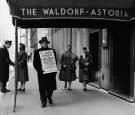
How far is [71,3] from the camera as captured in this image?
840 centimetres

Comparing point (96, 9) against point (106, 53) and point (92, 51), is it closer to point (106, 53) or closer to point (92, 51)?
point (106, 53)

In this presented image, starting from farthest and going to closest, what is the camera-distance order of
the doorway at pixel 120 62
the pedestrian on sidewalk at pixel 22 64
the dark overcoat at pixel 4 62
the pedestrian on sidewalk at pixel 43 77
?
1. the pedestrian on sidewalk at pixel 22 64
2. the dark overcoat at pixel 4 62
3. the doorway at pixel 120 62
4. the pedestrian on sidewalk at pixel 43 77

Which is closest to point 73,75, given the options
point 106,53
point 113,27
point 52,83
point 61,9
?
point 106,53

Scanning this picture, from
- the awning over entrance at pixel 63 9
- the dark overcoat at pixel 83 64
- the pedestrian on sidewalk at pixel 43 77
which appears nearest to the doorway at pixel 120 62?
the dark overcoat at pixel 83 64

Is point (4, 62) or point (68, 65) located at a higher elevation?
point (4, 62)

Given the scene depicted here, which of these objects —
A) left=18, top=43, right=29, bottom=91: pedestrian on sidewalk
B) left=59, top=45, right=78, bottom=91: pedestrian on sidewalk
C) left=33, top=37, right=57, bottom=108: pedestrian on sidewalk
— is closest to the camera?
left=33, top=37, right=57, bottom=108: pedestrian on sidewalk

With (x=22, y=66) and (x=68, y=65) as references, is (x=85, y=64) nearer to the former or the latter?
(x=68, y=65)

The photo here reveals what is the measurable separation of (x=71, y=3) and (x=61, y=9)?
32cm

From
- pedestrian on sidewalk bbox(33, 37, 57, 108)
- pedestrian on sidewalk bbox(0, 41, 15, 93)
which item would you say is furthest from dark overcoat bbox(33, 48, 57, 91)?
pedestrian on sidewalk bbox(0, 41, 15, 93)

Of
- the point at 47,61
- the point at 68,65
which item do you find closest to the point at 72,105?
the point at 47,61

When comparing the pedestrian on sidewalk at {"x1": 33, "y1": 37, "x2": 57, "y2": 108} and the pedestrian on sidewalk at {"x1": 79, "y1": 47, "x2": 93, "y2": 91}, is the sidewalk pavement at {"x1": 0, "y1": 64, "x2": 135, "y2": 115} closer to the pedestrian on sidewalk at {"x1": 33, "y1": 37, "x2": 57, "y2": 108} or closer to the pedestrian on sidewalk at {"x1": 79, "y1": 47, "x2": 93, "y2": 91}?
the pedestrian on sidewalk at {"x1": 33, "y1": 37, "x2": 57, "y2": 108}

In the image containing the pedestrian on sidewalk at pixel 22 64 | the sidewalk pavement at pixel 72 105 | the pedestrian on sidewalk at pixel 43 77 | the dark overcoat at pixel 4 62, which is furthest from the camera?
the pedestrian on sidewalk at pixel 22 64

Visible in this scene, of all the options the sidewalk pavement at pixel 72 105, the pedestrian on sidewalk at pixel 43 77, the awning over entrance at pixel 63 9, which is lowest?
the sidewalk pavement at pixel 72 105

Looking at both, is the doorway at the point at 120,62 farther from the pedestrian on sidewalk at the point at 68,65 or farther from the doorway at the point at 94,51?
the doorway at the point at 94,51
